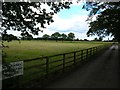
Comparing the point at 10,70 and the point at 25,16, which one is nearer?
the point at 10,70

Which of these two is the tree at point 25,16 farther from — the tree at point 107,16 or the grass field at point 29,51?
the tree at point 107,16

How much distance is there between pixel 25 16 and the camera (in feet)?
40.5

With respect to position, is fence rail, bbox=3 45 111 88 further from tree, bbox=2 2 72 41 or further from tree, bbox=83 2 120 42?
tree, bbox=83 2 120 42

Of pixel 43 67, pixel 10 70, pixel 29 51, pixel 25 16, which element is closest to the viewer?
pixel 10 70

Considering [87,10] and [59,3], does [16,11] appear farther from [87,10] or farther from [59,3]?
[87,10]

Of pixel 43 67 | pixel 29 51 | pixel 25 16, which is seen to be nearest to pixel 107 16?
pixel 29 51

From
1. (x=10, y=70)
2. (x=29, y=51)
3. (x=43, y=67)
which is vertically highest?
(x=10, y=70)

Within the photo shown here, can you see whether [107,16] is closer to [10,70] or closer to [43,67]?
[43,67]

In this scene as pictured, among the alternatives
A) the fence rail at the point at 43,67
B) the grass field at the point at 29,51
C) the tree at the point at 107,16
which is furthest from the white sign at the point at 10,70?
the tree at the point at 107,16

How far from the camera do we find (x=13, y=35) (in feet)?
39.2

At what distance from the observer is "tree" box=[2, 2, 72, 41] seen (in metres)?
11.4

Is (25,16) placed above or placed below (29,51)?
above

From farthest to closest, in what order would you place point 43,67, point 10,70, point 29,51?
point 29,51 → point 43,67 → point 10,70

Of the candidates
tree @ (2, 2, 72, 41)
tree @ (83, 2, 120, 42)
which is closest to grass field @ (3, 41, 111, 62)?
tree @ (2, 2, 72, 41)
